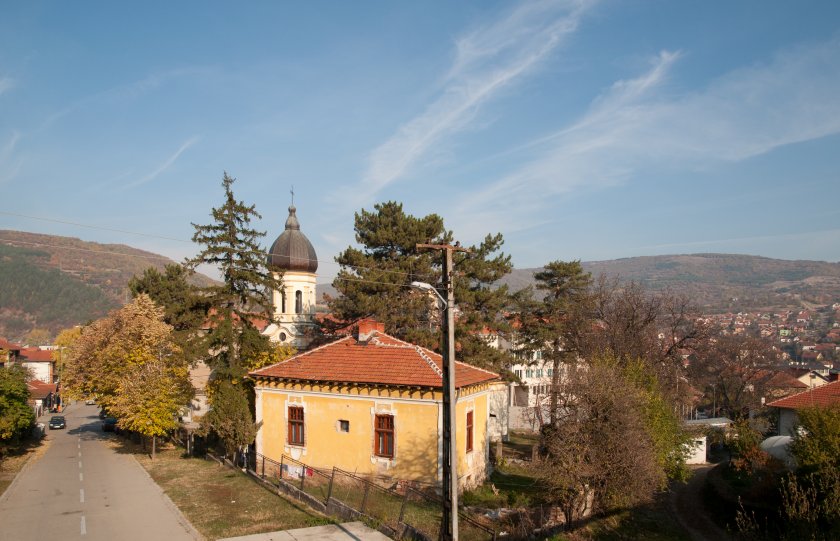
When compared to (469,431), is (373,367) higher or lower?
higher

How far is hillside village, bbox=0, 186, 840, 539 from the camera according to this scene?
20.3m

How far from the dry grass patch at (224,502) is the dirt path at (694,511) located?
16263mm

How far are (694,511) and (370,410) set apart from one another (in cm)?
1714

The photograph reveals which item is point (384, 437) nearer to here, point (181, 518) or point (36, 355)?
point (181, 518)

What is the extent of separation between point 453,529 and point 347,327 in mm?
26857

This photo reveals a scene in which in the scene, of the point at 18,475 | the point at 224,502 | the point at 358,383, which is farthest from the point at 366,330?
the point at 18,475

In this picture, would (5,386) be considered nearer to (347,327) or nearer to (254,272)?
(254,272)

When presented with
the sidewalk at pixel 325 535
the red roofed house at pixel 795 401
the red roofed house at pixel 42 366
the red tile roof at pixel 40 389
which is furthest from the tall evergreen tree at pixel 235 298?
the red roofed house at pixel 42 366

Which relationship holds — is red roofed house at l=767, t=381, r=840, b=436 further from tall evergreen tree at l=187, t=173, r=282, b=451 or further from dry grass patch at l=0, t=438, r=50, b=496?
dry grass patch at l=0, t=438, r=50, b=496

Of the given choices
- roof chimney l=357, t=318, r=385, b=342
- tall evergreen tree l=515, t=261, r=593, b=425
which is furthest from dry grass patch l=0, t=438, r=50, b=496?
tall evergreen tree l=515, t=261, r=593, b=425

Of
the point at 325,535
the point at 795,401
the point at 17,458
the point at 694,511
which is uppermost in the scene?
the point at 325,535

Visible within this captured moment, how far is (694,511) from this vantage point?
28.9 meters

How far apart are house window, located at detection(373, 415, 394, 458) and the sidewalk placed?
6262 millimetres

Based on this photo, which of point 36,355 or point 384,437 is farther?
point 36,355
